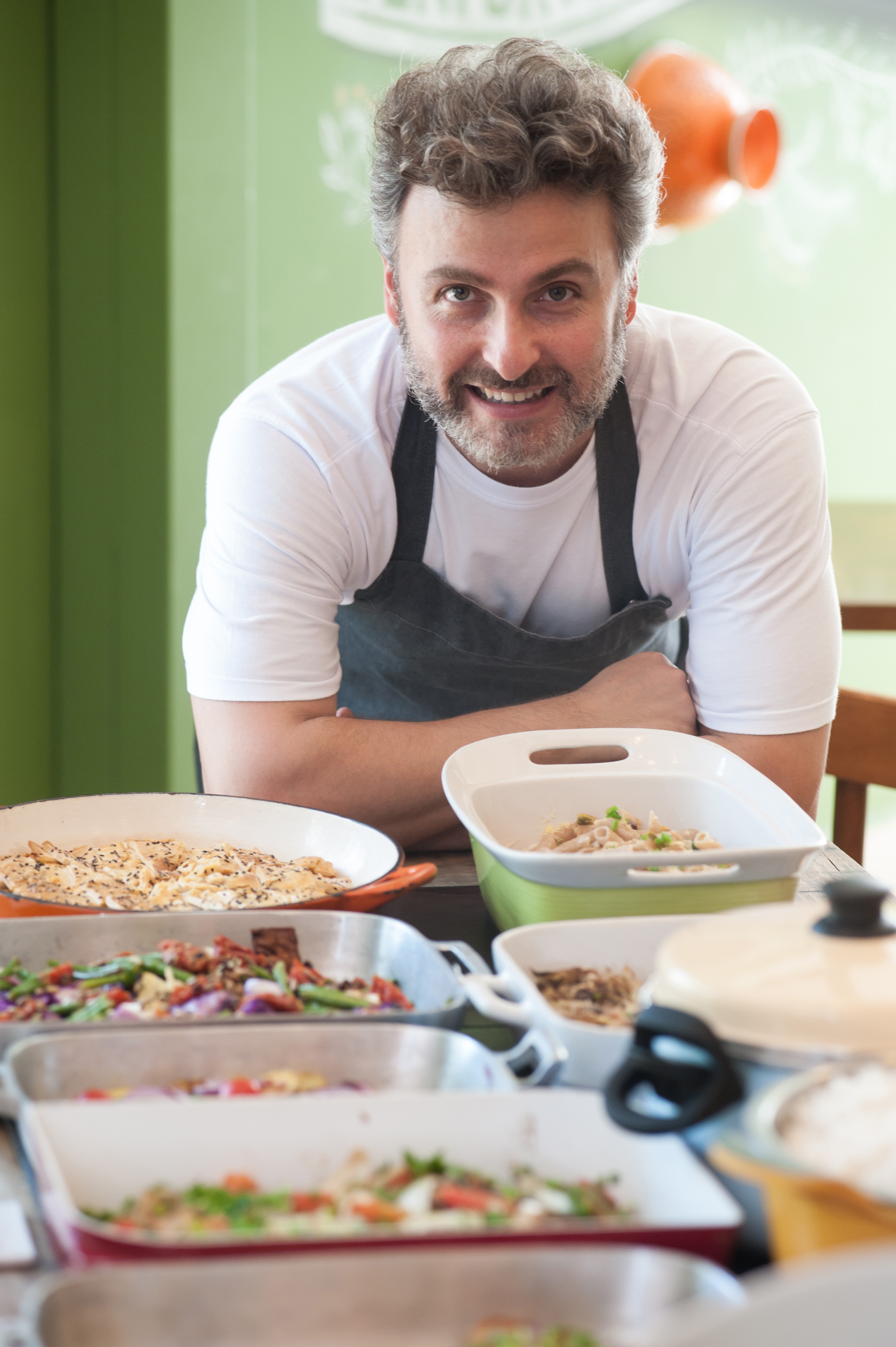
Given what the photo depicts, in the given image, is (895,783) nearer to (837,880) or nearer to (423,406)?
(423,406)

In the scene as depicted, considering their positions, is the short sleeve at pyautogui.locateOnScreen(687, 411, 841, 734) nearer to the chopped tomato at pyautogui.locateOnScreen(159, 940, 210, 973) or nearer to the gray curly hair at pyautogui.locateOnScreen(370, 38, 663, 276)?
the gray curly hair at pyautogui.locateOnScreen(370, 38, 663, 276)

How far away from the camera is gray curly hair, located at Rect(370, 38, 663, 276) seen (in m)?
1.46

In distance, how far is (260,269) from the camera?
3.12 metres

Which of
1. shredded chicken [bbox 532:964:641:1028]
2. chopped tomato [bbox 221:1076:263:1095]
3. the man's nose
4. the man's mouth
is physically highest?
the man's nose

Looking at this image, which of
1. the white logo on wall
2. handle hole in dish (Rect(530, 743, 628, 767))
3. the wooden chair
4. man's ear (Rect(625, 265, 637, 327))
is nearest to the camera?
handle hole in dish (Rect(530, 743, 628, 767))

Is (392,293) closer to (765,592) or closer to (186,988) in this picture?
(765,592)

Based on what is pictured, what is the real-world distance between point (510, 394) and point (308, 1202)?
113 centimetres

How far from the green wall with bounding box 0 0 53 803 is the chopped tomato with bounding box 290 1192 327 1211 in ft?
8.57

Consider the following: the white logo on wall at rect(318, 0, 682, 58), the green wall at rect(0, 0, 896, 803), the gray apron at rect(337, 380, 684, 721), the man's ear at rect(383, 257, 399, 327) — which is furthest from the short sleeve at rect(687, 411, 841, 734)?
the white logo on wall at rect(318, 0, 682, 58)

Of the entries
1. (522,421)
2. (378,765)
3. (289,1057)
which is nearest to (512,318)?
(522,421)

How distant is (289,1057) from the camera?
2.51ft

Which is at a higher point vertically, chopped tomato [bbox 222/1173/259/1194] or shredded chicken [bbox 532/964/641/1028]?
shredded chicken [bbox 532/964/641/1028]

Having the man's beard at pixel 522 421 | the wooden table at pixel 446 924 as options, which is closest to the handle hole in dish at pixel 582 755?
the wooden table at pixel 446 924

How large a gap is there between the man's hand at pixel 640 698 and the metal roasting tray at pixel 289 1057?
786 mm
